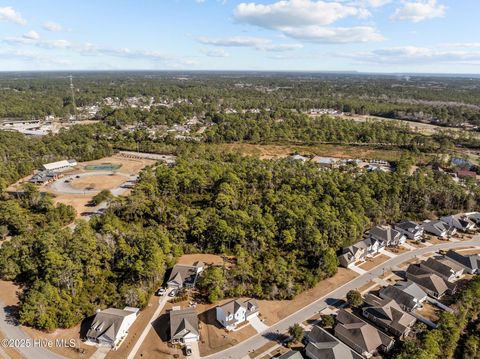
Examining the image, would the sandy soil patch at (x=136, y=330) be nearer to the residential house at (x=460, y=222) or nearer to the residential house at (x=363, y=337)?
the residential house at (x=363, y=337)

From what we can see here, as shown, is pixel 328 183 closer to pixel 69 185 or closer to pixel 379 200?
pixel 379 200

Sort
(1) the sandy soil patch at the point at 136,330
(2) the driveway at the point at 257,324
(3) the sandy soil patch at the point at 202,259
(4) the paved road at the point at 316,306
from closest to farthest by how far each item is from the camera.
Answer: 1. (1) the sandy soil patch at the point at 136,330
2. (4) the paved road at the point at 316,306
3. (2) the driveway at the point at 257,324
4. (3) the sandy soil patch at the point at 202,259

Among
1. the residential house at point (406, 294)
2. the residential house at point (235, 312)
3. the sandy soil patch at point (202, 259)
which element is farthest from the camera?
the sandy soil patch at point (202, 259)

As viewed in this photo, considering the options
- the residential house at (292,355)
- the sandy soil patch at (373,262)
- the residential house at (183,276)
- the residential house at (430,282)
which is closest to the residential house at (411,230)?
the sandy soil patch at (373,262)

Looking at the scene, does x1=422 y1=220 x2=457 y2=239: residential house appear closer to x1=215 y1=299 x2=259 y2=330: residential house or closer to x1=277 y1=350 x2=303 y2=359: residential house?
x1=215 y1=299 x2=259 y2=330: residential house

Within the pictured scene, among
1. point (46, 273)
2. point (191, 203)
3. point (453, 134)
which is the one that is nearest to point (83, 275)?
point (46, 273)

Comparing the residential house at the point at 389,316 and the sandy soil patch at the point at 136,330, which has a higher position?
the residential house at the point at 389,316

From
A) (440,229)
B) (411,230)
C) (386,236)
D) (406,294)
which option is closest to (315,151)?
(440,229)

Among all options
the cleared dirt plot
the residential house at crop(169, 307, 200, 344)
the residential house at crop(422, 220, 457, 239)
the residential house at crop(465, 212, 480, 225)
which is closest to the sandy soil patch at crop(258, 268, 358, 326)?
the residential house at crop(169, 307, 200, 344)
